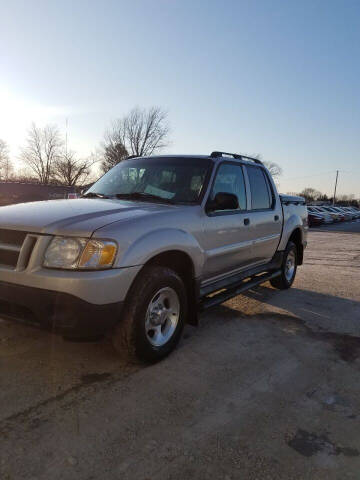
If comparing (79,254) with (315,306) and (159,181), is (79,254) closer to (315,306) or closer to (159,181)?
(159,181)

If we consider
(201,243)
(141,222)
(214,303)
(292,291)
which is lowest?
(292,291)

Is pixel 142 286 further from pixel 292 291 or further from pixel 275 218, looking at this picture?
pixel 292 291

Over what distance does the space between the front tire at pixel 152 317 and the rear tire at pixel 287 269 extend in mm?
2962

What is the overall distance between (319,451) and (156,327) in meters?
1.57

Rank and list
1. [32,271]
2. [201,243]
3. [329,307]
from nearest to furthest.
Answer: [32,271] → [201,243] → [329,307]

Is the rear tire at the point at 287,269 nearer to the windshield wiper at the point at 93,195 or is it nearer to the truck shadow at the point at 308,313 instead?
the truck shadow at the point at 308,313

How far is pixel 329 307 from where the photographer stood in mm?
5289

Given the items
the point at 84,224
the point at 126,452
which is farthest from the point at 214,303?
the point at 126,452

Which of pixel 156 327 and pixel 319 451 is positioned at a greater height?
pixel 156 327

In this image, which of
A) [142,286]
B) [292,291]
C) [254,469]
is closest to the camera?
[254,469]

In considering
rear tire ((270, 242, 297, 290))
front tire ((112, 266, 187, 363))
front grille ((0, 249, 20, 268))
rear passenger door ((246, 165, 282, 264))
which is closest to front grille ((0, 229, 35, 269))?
front grille ((0, 249, 20, 268))

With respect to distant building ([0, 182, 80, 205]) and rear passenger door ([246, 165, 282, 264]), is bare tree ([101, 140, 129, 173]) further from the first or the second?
rear passenger door ([246, 165, 282, 264])

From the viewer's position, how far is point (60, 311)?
261cm

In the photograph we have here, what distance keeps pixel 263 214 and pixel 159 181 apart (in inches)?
65.4
